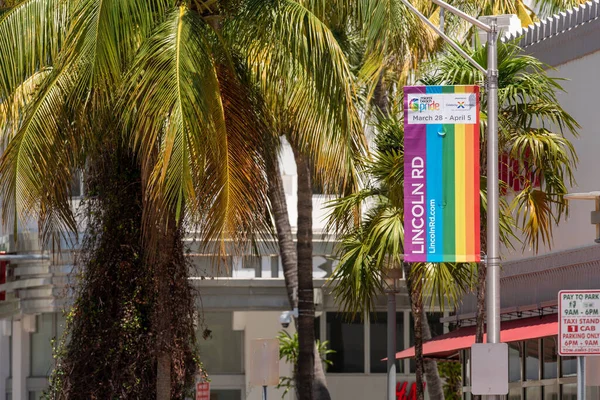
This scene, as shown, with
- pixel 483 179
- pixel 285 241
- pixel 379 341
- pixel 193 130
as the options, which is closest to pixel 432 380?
pixel 285 241

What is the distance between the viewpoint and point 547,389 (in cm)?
2147

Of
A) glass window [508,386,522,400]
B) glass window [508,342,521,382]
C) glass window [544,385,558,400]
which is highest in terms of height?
glass window [508,342,521,382]

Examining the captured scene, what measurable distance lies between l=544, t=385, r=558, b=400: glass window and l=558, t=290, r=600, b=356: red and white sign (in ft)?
25.0

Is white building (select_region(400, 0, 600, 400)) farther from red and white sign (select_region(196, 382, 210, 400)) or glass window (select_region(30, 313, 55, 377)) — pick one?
glass window (select_region(30, 313, 55, 377))

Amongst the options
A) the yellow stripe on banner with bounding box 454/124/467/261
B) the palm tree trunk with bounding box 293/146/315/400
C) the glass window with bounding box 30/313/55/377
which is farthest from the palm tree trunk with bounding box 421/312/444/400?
the glass window with bounding box 30/313/55/377

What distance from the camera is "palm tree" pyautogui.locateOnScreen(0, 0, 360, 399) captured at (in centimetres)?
1606

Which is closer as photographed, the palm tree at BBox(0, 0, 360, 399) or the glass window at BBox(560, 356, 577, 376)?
the palm tree at BBox(0, 0, 360, 399)

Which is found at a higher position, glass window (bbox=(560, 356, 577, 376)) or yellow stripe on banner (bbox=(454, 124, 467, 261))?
yellow stripe on banner (bbox=(454, 124, 467, 261))

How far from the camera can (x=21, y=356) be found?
3644 centimetres

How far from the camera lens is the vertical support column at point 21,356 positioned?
36156 mm

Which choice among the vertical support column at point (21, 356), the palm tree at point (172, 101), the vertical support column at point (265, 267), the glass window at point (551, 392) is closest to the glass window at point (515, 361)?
the glass window at point (551, 392)

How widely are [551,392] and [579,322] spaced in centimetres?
793

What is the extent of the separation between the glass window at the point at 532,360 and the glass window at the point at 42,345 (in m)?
17.6

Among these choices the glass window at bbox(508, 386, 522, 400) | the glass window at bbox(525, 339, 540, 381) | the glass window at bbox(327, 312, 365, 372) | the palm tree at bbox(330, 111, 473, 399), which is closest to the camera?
the palm tree at bbox(330, 111, 473, 399)
